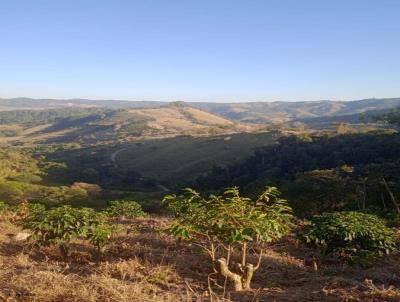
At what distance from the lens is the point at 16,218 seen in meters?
14.6

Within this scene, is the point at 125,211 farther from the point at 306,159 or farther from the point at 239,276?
the point at 306,159

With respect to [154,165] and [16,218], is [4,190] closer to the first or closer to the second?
[154,165]

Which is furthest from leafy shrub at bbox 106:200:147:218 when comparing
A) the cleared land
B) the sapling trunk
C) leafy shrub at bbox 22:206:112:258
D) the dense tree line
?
the cleared land

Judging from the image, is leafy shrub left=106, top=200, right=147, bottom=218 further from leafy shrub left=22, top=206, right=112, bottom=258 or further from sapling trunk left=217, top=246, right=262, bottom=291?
sapling trunk left=217, top=246, right=262, bottom=291

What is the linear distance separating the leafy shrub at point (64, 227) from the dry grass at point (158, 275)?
45 centimetres

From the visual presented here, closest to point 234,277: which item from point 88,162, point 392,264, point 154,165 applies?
point 392,264

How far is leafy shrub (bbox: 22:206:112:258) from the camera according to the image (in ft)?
29.5

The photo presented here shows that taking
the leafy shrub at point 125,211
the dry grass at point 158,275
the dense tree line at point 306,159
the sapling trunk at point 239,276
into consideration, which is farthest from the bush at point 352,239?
the dense tree line at point 306,159

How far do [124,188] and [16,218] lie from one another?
271ft

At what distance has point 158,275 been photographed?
770 cm

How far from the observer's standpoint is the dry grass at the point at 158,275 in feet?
19.4

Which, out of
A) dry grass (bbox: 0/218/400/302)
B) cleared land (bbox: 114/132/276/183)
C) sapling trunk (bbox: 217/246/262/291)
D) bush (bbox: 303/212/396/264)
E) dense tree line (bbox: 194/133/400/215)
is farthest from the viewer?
cleared land (bbox: 114/132/276/183)

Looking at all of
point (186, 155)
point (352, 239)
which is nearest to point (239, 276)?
point (352, 239)

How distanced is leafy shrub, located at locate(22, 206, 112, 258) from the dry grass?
0.45 m
